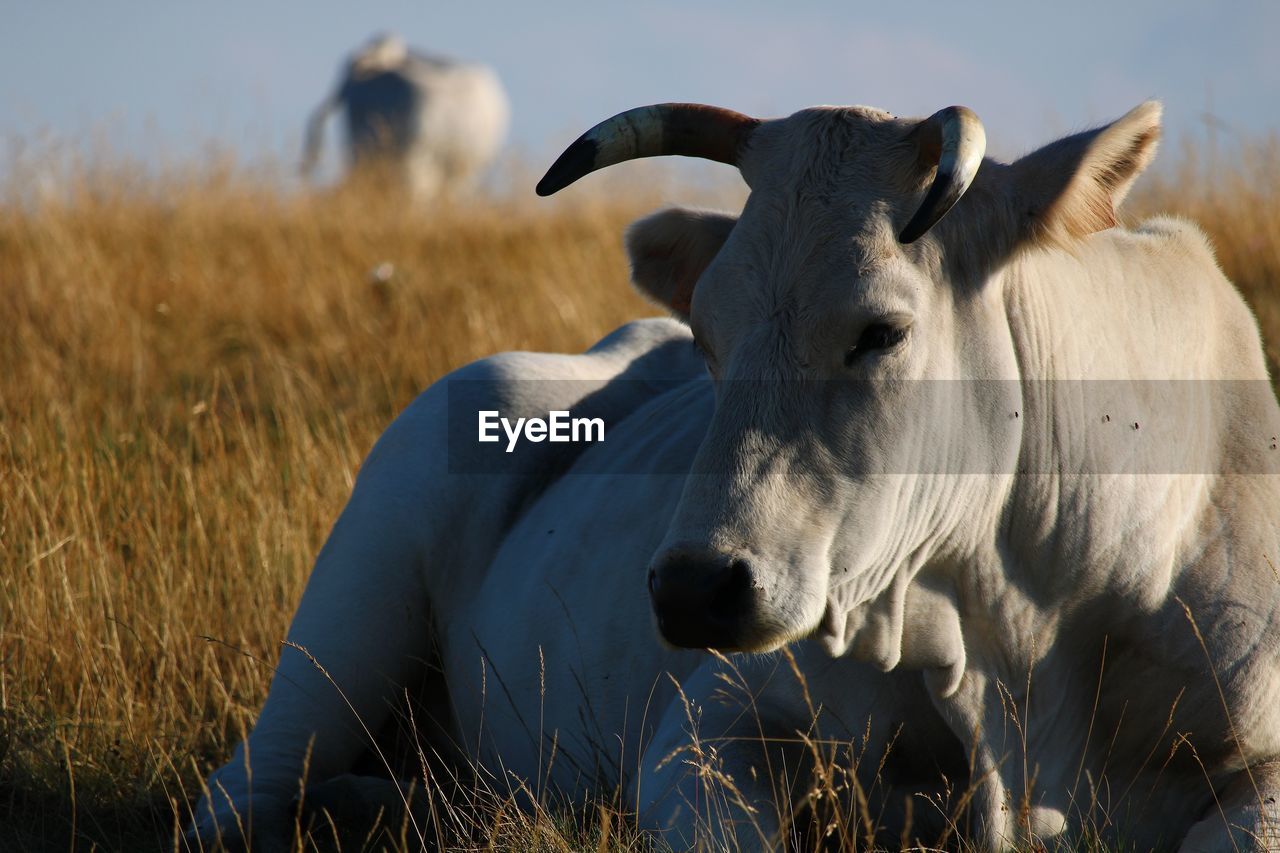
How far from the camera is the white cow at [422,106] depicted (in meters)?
25.8

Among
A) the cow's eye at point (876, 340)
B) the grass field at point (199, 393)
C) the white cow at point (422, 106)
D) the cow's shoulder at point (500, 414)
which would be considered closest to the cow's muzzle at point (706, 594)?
the cow's eye at point (876, 340)

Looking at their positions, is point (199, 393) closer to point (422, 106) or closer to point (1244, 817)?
point (1244, 817)

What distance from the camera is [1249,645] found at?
9.39 ft

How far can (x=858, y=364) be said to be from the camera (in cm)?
257

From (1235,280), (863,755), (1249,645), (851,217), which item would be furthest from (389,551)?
(1235,280)

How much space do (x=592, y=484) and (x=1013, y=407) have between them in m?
1.58

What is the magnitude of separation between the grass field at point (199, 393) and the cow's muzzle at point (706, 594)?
808 millimetres

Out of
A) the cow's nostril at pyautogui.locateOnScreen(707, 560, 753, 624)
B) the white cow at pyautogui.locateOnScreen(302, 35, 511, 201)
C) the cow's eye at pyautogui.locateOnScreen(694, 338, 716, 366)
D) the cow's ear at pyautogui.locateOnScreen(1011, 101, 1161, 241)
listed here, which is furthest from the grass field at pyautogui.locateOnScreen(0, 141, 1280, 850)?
the white cow at pyautogui.locateOnScreen(302, 35, 511, 201)

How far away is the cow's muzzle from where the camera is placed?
238 cm

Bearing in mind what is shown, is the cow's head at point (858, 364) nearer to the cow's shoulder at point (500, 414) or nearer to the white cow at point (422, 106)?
the cow's shoulder at point (500, 414)

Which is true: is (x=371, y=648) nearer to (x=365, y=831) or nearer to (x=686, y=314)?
(x=365, y=831)

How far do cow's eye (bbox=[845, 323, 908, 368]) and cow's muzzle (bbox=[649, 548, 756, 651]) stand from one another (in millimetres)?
442

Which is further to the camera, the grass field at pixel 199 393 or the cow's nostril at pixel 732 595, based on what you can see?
the grass field at pixel 199 393

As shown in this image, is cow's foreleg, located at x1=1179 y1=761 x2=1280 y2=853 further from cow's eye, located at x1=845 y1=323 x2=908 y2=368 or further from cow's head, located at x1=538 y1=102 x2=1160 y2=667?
cow's eye, located at x1=845 y1=323 x2=908 y2=368
